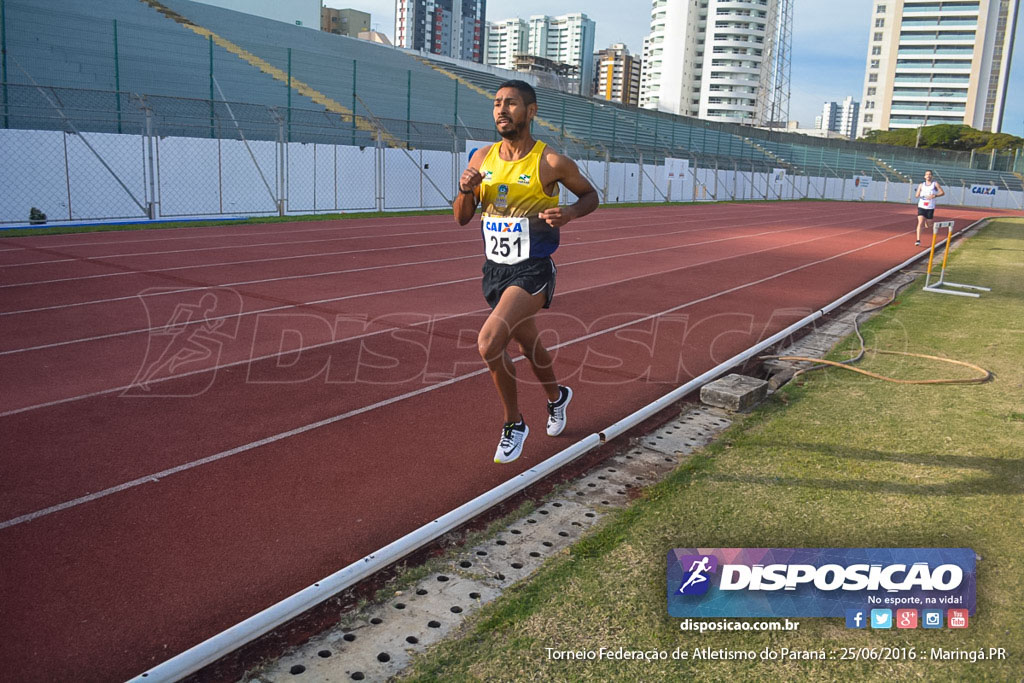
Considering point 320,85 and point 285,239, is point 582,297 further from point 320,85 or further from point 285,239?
point 320,85

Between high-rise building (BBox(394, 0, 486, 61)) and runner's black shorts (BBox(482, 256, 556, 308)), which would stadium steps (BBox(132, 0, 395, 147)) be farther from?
high-rise building (BBox(394, 0, 486, 61))

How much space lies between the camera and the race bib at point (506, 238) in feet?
13.9

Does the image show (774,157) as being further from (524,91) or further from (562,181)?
(524,91)

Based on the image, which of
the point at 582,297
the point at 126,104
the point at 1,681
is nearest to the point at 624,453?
the point at 1,681

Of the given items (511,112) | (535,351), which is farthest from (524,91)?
(535,351)

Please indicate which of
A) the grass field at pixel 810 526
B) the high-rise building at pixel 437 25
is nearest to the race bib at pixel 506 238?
the grass field at pixel 810 526

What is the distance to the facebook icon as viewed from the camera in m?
2.81

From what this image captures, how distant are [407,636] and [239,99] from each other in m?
26.0

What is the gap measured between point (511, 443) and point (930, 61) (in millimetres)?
152647

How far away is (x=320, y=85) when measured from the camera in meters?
29.9

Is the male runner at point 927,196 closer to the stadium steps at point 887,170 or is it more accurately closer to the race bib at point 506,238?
the race bib at point 506,238

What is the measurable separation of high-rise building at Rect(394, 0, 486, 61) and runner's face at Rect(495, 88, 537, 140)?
18380cm

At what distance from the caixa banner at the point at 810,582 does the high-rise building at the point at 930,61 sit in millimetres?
148605

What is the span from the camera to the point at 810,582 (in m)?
2.98
